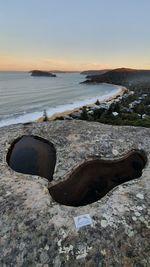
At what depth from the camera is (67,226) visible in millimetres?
6266

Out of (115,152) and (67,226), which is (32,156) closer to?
(115,152)

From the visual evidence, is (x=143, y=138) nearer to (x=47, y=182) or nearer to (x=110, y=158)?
(x=110, y=158)

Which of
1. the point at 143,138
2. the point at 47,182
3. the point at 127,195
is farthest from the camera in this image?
the point at 143,138

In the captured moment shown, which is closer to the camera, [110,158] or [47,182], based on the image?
[47,182]

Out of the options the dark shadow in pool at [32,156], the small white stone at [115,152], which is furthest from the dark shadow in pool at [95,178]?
the dark shadow in pool at [32,156]

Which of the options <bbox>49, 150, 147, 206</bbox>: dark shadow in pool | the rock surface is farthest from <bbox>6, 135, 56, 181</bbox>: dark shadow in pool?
<bbox>49, 150, 147, 206</bbox>: dark shadow in pool

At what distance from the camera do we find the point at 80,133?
1213cm

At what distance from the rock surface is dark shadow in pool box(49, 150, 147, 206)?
16.5 inches

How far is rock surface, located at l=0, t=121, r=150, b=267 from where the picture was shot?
5.62 metres

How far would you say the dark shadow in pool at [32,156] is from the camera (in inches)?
378

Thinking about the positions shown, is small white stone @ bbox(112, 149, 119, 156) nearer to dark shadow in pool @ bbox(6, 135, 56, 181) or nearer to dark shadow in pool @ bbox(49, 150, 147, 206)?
dark shadow in pool @ bbox(49, 150, 147, 206)

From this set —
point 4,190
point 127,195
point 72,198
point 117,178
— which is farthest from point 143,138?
point 4,190

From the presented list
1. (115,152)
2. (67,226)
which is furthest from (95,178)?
(67,226)

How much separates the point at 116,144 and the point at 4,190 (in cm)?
572
